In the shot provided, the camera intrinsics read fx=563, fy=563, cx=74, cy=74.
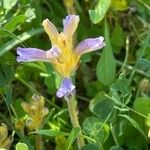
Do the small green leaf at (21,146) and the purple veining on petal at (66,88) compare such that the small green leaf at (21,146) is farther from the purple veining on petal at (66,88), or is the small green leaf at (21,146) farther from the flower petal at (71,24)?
the flower petal at (71,24)

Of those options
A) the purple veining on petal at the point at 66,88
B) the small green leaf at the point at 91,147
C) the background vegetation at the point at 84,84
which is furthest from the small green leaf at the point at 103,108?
the purple veining on petal at the point at 66,88

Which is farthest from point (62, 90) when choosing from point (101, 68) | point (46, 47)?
point (46, 47)

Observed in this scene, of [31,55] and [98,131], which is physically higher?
[31,55]

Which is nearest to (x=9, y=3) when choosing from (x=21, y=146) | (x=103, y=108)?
(x=103, y=108)

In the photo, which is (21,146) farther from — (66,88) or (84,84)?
(84,84)

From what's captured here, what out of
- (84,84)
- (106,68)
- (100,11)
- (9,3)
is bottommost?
(84,84)

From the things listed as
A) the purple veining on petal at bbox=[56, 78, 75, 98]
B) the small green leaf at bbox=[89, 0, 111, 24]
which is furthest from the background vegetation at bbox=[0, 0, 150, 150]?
the purple veining on petal at bbox=[56, 78, 75, 98]
